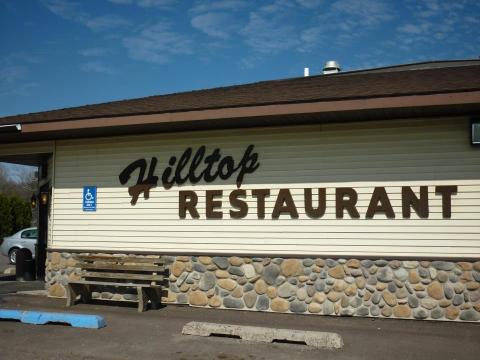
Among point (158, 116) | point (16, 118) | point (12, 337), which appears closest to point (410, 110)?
point (158, 116)

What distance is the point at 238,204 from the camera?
398 inches

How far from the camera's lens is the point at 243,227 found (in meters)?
10.0

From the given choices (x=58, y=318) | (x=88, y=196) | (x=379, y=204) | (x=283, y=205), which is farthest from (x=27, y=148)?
(x=379, y=204)

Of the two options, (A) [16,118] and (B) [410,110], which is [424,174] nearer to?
(B) [410,110]

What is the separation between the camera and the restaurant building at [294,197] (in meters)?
8.96

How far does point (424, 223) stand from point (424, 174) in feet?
2.67

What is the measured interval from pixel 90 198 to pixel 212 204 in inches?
105

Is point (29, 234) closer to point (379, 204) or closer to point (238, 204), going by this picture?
point (238, 204)

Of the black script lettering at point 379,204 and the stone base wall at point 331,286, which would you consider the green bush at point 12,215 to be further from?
the black script lettering at point 379,204

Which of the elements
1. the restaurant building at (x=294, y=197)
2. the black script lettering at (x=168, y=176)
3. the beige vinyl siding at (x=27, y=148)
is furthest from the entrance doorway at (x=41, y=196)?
the black script lettering at (x=168, y=176)

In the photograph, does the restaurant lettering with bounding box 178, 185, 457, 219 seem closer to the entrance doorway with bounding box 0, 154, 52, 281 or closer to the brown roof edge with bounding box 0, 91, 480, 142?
the brown roof edge with bounding box 0, 91, 480, 142

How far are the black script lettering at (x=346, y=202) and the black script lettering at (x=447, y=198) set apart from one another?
1.38 m

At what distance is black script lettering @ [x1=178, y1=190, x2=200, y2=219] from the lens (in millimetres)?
10391

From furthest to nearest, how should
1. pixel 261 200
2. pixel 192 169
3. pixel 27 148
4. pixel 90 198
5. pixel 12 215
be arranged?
pixel 12 215
pixel 27 148
pixel 90 198
pixel 192 169
pixel 261 200
